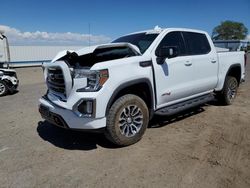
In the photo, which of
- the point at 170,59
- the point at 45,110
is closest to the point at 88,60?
the point at 45,110

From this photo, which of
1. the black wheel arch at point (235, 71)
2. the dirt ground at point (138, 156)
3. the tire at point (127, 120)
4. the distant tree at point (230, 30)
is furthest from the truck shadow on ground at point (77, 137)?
the distant tree at point (230, 30)

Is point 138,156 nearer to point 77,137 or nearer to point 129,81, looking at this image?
point 129,81

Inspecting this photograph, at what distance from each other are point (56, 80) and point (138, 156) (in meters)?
1.87

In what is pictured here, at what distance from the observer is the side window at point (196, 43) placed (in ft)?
18.3

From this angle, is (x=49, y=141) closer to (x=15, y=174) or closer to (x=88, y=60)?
(x=15, y=174)

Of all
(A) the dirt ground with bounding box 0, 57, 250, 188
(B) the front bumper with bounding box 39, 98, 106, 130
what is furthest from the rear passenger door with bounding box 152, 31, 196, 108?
(B) the front bumper with bounding box 39, 98, 106, 130

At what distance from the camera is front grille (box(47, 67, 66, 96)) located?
423 centimetres

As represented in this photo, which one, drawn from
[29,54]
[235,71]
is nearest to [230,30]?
[29,54]

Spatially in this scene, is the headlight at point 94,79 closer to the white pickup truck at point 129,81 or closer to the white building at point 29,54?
the white pickup truck at point 129,81

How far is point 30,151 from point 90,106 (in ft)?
4.55

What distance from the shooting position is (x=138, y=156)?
398 cm

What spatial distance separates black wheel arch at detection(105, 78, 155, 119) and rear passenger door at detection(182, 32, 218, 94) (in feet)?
4.60

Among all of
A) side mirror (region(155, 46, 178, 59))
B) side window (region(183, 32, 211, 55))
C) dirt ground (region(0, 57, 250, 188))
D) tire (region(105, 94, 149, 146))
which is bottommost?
dirt ground (region(0, 57, 250, 188))

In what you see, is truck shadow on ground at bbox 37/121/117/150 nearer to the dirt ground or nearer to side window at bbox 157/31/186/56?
the dirt ground
